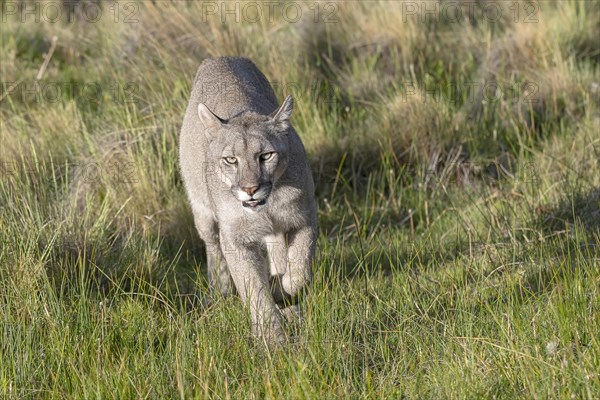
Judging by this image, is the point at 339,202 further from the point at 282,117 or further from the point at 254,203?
the point at 254,203

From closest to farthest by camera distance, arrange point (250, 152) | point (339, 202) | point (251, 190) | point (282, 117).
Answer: point (251, 190), point (250, 152), point (282, 117), point (339, 202)

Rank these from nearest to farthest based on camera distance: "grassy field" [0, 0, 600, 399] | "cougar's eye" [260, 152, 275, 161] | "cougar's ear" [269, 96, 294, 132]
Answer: "grassy field" [0, 0, 600, 399] → "cougar's eye" [260, 152, 275, 161] → "cougar's ear" [269, 96, 294, 132]

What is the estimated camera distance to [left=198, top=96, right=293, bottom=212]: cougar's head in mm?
5176

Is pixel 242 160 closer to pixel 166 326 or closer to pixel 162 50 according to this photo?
pixel 166 326

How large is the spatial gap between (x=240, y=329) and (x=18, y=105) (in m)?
4.54

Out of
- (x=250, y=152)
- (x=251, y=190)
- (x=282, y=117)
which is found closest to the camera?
(x=251, y=190)

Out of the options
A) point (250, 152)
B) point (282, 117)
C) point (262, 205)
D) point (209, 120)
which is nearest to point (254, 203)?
point (262, 205)

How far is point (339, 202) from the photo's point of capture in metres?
7.49

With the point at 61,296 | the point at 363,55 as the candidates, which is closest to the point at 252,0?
the point at 363,55

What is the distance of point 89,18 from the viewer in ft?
35.6

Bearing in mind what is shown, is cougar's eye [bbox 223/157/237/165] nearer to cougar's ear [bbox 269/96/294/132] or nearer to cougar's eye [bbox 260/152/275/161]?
cougar's eye [bbox 260/152/275/161]

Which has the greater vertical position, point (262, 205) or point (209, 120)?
point (209, 120)

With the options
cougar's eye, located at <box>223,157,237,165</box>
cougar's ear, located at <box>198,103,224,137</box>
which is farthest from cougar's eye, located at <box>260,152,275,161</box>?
cougar's ear, located at <box>198,103,224,137</box>

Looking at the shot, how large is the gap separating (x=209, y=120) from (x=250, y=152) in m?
0.49
